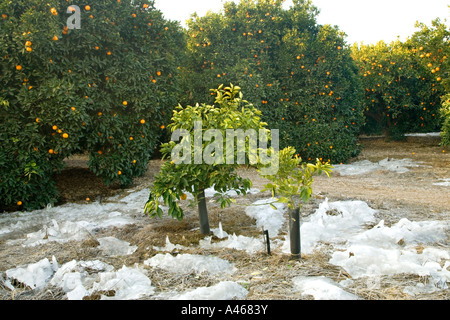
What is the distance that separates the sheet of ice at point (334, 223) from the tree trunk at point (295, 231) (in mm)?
281

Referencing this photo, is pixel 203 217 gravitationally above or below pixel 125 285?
above

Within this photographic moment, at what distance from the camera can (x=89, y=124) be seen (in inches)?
237

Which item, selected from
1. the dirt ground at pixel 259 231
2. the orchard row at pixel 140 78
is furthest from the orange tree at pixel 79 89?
the dirt ground at pixel 259 231

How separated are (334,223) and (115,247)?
2.37 metres

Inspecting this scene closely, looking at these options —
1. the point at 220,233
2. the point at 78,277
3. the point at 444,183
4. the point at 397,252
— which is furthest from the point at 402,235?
the point at 444,183

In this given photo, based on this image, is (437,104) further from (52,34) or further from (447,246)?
(52,34)

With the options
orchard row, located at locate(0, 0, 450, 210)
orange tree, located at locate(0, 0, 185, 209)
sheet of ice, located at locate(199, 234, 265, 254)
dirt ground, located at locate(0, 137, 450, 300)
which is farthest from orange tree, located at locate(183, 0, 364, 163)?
sheet of ice, located at locate(199, 234, 265, 254)

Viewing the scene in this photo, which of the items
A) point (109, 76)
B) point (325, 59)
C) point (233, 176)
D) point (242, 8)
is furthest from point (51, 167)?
point (325, 59)

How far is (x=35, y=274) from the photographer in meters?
3.15

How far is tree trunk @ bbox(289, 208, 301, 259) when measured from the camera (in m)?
3.26

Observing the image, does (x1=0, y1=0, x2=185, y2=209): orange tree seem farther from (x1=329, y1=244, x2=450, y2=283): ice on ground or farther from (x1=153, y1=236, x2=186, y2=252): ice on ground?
(x1=329, y1=244, x2=450, y2=283): ice on ground

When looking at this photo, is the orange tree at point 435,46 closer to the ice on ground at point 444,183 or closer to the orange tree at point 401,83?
the orange tree at point 401,83

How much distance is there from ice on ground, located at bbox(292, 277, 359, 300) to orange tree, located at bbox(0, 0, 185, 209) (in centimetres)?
409

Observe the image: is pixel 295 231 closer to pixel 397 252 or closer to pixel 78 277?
pixel 397 252
